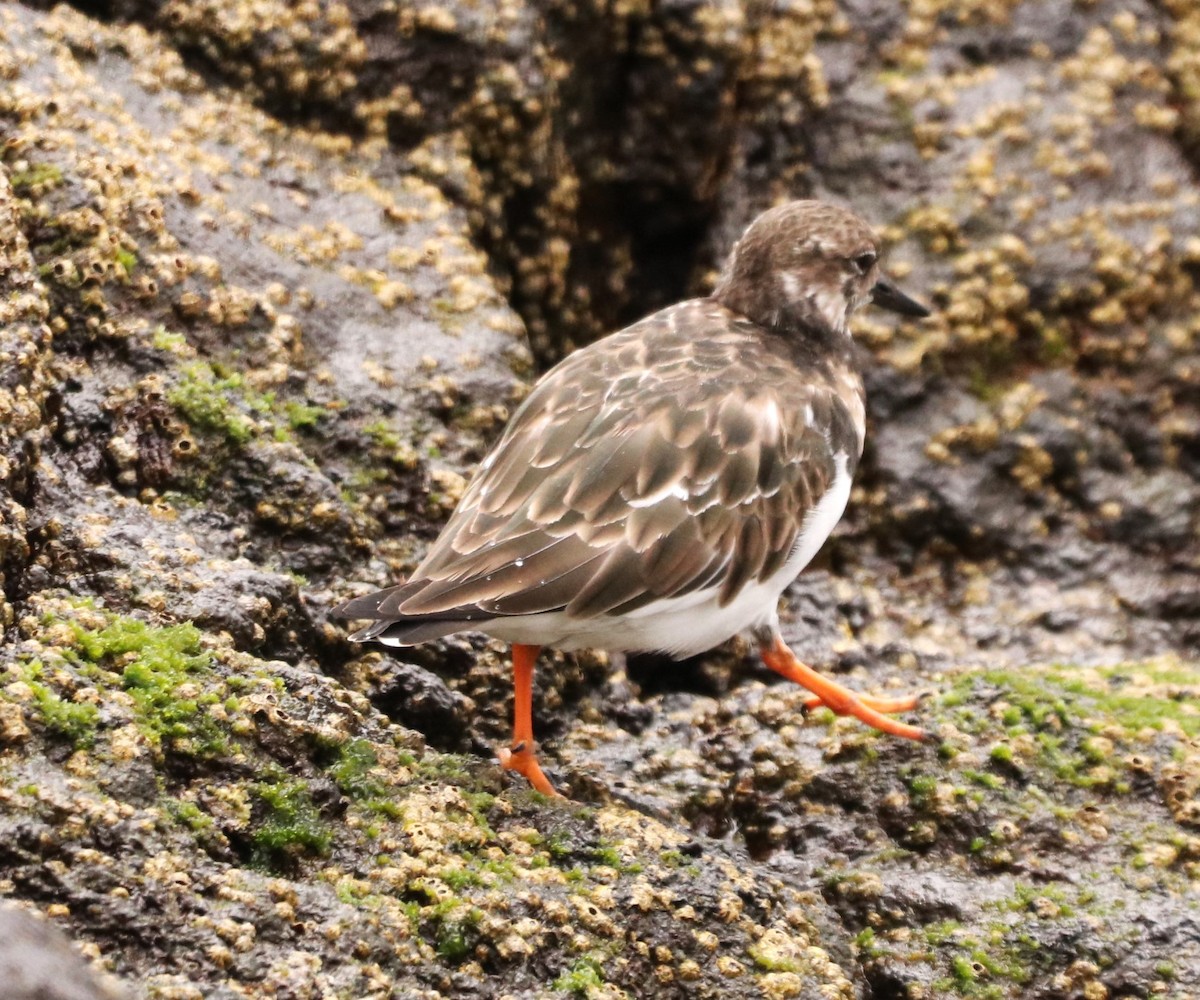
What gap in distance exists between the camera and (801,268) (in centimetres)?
506

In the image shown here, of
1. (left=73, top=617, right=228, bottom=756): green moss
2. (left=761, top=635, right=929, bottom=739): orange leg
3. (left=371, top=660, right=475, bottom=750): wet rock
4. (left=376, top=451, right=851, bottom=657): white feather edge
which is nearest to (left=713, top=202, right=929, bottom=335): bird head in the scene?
(left=376, top=451, right=851, bottom=657): white feather edge

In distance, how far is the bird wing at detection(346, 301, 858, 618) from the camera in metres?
3.94

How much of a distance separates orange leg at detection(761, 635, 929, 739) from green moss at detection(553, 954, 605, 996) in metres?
1.58

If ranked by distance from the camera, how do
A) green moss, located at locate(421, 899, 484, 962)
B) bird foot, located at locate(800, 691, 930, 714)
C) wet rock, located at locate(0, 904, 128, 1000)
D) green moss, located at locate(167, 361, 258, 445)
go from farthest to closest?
1. bird foot, located at locate(800, 691, 930, 714)
2. green moss, located at locate(167, 361, 258, 445)
3. green moss, located at locate(421, 899, 484, 962)
4. wet rock, located at locate(0, 904, 128, 1000)

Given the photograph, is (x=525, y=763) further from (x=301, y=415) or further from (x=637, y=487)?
(x=301, y=415)

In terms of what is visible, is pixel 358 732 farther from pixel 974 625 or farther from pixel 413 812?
pixel 974 625

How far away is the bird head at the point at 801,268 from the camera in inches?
199

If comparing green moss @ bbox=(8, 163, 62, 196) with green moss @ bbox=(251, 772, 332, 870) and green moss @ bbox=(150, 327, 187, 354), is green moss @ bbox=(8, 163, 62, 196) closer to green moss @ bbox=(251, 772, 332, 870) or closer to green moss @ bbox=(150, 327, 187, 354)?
green moss @ bbox=(150, 327, 187, 354)

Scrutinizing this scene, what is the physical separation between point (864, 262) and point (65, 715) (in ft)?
10.6

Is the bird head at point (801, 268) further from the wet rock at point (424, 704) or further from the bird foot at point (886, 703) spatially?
the wet rock at point (424, 704)

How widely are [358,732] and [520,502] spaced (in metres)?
0.79

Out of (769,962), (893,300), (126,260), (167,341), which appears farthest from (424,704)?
(893,300)

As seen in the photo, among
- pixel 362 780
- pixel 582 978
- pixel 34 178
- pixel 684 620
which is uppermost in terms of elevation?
pixel 34 178

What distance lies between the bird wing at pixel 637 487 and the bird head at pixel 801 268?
1.26 feet
